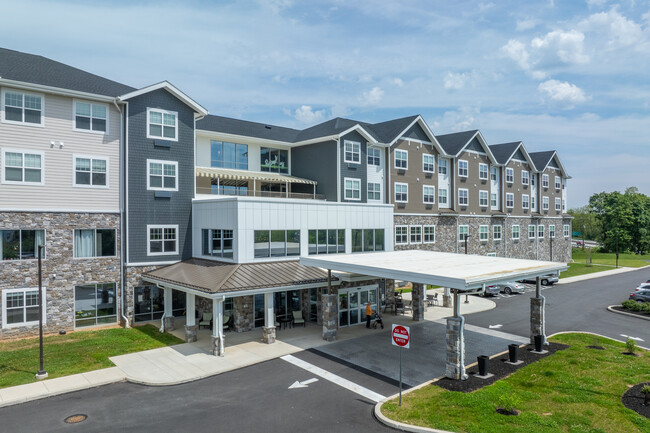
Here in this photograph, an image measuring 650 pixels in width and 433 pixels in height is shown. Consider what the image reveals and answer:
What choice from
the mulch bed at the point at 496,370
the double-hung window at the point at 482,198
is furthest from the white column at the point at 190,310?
the double-hung window at the point at 482,198

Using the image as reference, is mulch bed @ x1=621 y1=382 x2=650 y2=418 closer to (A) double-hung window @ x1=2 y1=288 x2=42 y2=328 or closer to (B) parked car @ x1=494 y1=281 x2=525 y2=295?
(B) parked car @ x1=494 y1=281 x2=525 y2=295

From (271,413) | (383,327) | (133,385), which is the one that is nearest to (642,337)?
(383,327)

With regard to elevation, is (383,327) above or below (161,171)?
below

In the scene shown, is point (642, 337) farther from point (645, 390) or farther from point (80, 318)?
point (80, 318)

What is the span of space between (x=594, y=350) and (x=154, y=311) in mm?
23036

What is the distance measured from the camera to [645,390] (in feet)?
41.8

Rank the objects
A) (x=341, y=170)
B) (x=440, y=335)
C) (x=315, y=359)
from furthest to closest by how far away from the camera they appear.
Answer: (x=341, y=170)
(x=440, y=335)
(x=315, y=359)

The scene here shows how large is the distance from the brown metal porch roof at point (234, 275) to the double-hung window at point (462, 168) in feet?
82.6

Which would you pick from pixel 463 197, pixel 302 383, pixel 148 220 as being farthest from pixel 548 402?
pixel 463 197

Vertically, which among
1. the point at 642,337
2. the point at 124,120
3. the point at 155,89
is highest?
the point at 155,89

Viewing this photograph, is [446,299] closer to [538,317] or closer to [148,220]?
[538,317]

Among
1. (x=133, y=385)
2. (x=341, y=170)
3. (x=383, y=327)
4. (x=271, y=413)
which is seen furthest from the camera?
(x=341, y=170)

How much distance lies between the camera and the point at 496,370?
16.0 metres

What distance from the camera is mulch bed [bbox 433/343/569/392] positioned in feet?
47.1
